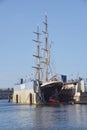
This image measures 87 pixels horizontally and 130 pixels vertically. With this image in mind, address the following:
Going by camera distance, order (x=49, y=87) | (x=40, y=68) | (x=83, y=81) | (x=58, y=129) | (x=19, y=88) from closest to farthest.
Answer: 1. (x=58, y=129)
2. (x=49, y=87)
3. (x=83, y=81)
4. (x=40, y=68)
5. (x=19, y=88)

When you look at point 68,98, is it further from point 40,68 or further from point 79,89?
point 40,68

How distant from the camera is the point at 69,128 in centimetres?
4397

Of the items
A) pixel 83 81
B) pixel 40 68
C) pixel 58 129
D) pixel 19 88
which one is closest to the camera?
pixel 58 129

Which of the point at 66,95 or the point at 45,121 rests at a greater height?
the point at 66,95

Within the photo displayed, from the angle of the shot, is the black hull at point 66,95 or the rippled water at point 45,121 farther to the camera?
the black hull at point 66,95

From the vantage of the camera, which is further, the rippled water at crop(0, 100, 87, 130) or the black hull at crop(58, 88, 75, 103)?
the black hull at crop(58, 88, 75, 103)

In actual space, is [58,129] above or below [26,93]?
below

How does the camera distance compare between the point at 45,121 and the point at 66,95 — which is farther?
the point at 66,95

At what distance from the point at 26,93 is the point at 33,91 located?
999 centimetres

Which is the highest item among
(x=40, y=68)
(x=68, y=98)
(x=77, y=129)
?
(x=40, y=68)

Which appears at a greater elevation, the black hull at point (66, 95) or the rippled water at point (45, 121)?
the black hull at point (66, 95)

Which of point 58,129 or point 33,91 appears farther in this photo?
point 33,91

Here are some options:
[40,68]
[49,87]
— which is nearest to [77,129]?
[49,87]

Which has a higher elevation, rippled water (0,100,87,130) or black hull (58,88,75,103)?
black hull (58,88,75,103)
